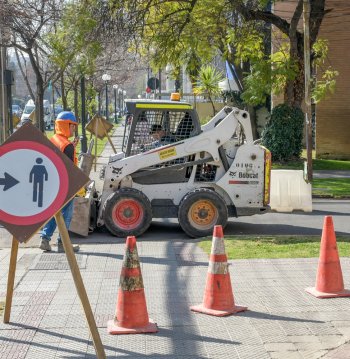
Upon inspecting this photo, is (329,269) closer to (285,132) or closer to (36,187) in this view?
(36,187)

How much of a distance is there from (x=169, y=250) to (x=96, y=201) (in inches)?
107

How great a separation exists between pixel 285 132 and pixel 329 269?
60.5ft

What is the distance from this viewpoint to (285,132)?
26250 millimetres

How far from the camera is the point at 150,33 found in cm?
2400

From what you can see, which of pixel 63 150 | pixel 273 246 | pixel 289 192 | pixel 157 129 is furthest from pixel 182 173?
pixel 289 192

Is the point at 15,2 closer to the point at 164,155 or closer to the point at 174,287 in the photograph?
the point at 164,155

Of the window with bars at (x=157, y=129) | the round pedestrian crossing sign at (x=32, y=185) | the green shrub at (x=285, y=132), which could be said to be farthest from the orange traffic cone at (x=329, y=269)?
the green shrub at (x=285, y=132)

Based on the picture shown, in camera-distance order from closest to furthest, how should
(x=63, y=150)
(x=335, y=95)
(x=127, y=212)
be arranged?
(x=63, y=150)
(x=127, y=212)
(x=335, y=95)

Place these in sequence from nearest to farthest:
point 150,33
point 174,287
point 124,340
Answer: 1. point 124,340
2. point 174,287
3. point 150,33

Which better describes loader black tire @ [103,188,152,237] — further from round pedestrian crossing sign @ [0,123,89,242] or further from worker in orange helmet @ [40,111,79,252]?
round pedestrian crossing sign @ [0,123,89,242]

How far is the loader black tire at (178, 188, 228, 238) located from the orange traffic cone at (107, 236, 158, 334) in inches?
233

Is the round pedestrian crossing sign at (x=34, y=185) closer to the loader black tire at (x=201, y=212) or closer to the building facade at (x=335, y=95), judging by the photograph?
the loader black tire at (x=201, y=212)

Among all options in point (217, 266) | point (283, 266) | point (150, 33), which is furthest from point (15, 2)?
point (217, 266)

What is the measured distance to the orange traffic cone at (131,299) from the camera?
686 cm
